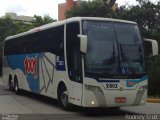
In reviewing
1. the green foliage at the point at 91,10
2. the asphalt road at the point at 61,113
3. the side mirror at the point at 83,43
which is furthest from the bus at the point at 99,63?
the green foliage at the point at 91,10

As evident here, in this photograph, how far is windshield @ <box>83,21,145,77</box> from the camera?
45.8 ft

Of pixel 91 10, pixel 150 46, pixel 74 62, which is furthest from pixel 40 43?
pixel 91 10

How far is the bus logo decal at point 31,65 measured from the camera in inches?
772

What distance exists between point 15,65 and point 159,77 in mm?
7647

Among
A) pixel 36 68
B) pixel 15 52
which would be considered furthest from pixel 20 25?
pixel 36 68

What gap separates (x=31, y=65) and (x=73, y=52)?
5828mm

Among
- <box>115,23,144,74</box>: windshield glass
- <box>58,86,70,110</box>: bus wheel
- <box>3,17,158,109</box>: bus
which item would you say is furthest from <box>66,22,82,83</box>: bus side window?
→ <box>115,23,144,74</box>: windshield glass

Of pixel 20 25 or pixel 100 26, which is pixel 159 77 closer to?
pixel 100 26

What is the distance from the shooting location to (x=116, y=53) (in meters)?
14.2

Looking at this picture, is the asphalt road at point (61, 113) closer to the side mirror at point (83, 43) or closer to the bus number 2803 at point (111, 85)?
the bus number 2803 at point (111, 85)

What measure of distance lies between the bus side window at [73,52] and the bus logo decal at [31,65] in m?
4.64

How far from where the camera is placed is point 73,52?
48.6 ft

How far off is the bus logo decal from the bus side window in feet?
15.2

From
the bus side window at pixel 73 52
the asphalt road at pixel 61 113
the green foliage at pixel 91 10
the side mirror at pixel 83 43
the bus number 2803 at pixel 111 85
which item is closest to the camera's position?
the side mirror at pixel 83 43
